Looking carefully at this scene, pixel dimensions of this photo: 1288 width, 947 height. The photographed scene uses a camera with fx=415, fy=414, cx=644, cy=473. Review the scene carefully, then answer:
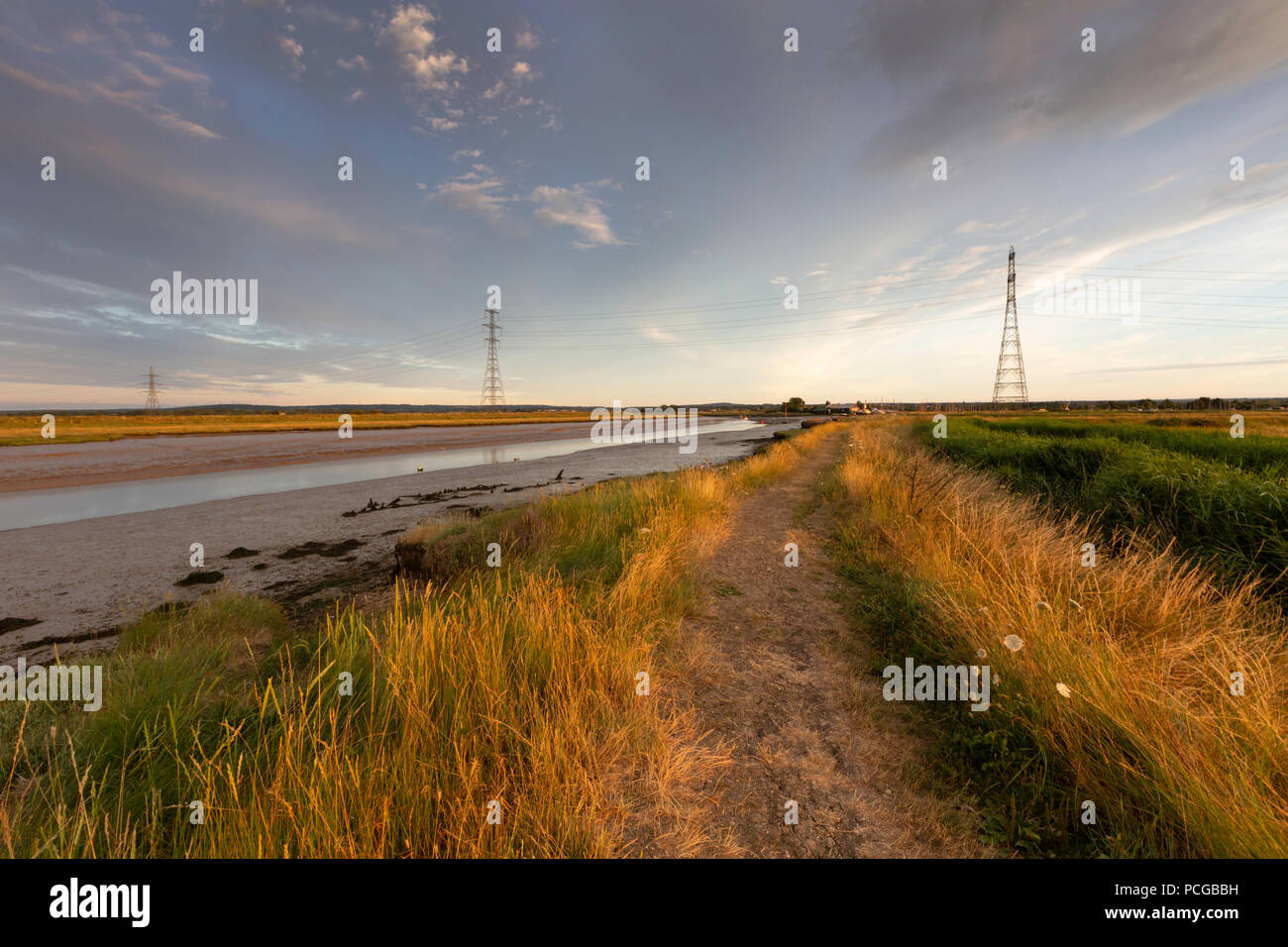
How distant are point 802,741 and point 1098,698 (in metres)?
1.98

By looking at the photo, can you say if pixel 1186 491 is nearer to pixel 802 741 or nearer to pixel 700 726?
pixel 802 741

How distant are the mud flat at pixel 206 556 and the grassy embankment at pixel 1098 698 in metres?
8.98

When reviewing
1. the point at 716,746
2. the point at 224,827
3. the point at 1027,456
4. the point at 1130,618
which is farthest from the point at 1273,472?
the point at 224,827

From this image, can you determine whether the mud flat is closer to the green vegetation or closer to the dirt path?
the dirt path

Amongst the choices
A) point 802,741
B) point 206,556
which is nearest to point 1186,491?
point 802,741

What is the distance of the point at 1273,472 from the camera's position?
27.4ft

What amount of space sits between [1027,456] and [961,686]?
1507cm

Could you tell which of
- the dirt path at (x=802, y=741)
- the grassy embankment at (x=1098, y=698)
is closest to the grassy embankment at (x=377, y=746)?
the dirt path at (x=802, y=741)

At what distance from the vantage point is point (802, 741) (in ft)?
10.8

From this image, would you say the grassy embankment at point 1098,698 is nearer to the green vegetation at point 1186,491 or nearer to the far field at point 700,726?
the far field at point 700,726

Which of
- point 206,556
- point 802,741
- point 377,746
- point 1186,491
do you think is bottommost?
point 802,741

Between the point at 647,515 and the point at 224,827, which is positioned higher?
the point at 647,515
